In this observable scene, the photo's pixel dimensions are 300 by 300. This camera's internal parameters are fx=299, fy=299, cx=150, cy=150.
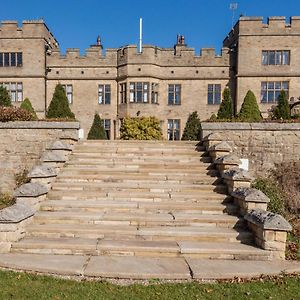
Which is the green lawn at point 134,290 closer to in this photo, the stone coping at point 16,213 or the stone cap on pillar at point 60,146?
the stone coping at point 16,213

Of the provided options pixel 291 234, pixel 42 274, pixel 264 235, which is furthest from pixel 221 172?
pixel 42 274

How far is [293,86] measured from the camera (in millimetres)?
24891

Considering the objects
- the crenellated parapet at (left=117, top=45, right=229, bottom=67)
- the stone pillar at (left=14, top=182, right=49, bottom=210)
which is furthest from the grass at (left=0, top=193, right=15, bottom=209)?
the crenellated parapet at (left=117, top=45, right=229, bottom=67)

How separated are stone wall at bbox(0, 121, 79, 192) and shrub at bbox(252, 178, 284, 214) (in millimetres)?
7323

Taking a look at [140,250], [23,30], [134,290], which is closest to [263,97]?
[23,30]

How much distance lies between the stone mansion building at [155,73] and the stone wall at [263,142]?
14.0 m

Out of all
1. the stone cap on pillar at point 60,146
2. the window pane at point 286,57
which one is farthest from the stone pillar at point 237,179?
the window pane at point 286,57

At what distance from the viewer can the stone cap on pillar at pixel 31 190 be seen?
7340mm

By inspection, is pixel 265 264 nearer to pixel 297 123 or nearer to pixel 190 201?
pixel 190 201

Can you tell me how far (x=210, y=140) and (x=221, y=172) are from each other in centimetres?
201

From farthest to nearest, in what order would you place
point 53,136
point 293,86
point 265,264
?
point 293,86
point 53,136
point 265,264

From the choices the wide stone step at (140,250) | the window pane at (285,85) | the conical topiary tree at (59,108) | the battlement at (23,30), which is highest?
the battlement at (23,30)

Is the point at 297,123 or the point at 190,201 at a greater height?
the point at 297,123

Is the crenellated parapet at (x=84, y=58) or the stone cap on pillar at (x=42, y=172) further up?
the crenellated parapet at (x=84, y=58)
